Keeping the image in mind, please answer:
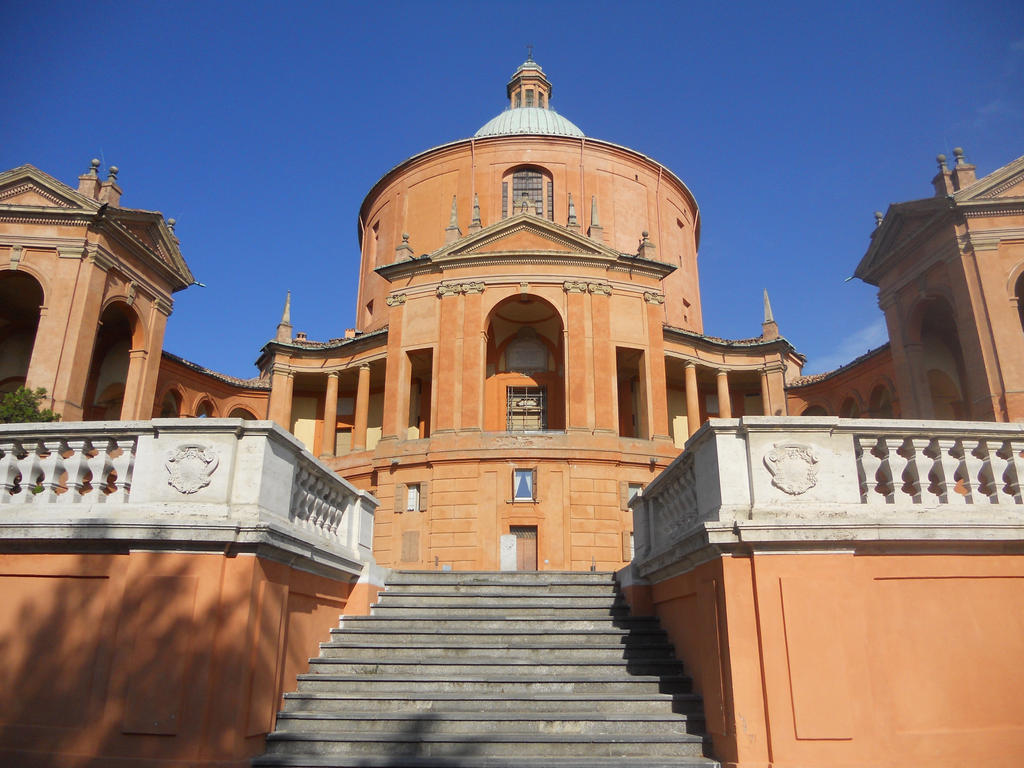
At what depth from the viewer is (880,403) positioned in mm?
30578

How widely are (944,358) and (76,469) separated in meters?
24.1

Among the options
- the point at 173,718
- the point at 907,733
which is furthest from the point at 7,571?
the point at 907,733

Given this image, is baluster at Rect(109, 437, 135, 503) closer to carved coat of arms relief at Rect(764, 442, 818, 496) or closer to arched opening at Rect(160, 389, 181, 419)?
carved coat of arms relief at Rect(764, 442, 818, 496)

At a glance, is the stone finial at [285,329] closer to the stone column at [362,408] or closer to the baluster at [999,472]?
the stone column at [362,408]

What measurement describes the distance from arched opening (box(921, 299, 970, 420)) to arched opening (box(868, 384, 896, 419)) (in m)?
5.70

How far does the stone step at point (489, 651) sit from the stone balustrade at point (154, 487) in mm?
1686

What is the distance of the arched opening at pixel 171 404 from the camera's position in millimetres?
31234

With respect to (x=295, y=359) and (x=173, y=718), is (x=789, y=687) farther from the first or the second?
(x=295, y=359)

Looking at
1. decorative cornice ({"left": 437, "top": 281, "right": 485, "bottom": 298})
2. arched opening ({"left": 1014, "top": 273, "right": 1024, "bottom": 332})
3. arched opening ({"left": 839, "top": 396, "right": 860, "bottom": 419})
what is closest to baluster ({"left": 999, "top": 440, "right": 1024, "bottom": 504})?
arched opening ({"left": 1014, "top": 273, "right": 1024, "bottom": 332})

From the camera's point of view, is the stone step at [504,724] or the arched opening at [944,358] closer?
the stone step at [504,724]

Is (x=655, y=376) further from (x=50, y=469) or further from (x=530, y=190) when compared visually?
(x=50, y=469)

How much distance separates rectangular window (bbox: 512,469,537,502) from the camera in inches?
877

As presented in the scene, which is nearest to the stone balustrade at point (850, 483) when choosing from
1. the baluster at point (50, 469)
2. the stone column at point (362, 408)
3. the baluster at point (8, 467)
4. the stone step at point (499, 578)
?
the stone step at point (499, 578)

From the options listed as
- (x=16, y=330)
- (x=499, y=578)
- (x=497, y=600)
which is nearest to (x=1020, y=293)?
(x=499, y=578)
